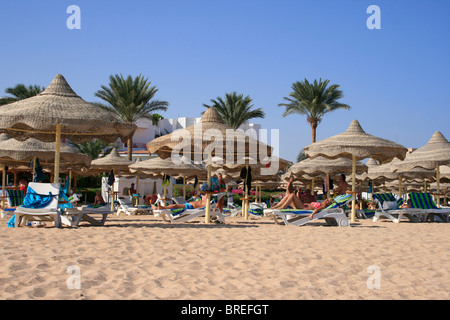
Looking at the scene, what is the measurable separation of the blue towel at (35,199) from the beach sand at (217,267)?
4.41 feet

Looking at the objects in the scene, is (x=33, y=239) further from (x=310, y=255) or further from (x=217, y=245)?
(x=310, y=255)

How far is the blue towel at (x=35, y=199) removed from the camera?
8941mm

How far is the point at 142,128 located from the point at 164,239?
175ft

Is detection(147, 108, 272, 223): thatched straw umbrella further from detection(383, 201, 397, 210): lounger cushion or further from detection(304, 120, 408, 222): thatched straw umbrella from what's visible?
detection(383, 201, 397, 210): lounger cushion

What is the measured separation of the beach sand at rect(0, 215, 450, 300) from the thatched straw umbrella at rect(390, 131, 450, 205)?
702cm

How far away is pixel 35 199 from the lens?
29.7ft

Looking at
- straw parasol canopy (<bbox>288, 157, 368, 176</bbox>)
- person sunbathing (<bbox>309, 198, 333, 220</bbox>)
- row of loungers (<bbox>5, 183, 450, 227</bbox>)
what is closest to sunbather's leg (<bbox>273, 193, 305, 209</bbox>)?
row of loungers (<bbox>5, 183, 450, 227</bbox>)

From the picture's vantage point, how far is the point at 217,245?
6.78 metres

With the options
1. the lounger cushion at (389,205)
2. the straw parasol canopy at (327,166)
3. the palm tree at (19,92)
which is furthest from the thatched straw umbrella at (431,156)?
the palm tree at (19,92)

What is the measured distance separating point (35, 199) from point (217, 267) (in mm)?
5323

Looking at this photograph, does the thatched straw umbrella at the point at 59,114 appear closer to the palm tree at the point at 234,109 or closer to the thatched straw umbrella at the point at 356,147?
the thatched straw umbrella at the point at 356,147

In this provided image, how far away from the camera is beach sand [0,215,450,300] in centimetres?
403

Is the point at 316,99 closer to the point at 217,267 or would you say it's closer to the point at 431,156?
the point at 431,156
